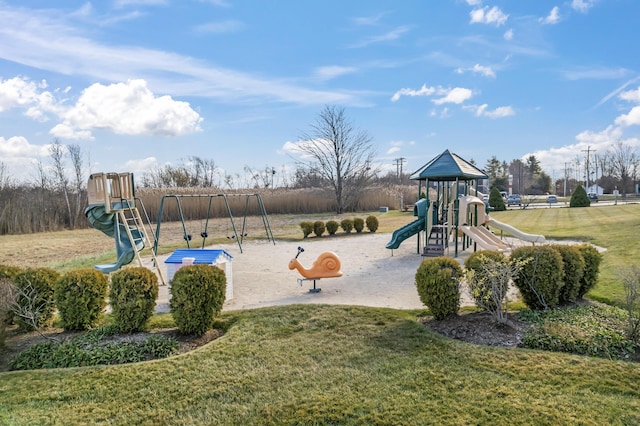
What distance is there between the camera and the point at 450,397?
373 cm

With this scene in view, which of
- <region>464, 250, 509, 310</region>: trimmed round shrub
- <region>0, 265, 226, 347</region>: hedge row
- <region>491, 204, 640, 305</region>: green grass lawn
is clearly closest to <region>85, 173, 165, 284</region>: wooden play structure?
<region>0, 265, 226, 347</region>: hedge row

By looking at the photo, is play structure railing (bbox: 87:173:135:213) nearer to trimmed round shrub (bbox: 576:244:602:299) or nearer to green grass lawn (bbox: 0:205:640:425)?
green grass lawn (bbox: 0:205:640:425)

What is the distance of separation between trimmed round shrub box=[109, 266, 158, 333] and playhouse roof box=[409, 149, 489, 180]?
824 cm

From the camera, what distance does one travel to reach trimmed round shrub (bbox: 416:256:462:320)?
5473mm

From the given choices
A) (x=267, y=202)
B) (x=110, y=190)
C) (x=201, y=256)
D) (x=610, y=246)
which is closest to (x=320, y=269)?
(x=201, y=256)

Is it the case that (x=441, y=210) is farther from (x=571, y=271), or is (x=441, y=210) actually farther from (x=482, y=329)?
(x=482, y=329)

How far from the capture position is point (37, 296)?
19.6 feet

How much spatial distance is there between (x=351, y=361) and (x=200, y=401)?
1.60 meters

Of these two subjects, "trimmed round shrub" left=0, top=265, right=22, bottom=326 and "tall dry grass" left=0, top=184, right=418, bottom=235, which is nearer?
"trimmed round shrub" left=0, top=265, right=22, bottom=326

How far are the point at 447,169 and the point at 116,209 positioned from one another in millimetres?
8378

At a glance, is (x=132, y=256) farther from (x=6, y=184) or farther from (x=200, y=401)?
(x=6, y=184)

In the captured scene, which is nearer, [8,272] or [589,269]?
[589,269]

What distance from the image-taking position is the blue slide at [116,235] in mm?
8602

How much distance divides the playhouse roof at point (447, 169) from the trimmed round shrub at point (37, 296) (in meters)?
9.13
